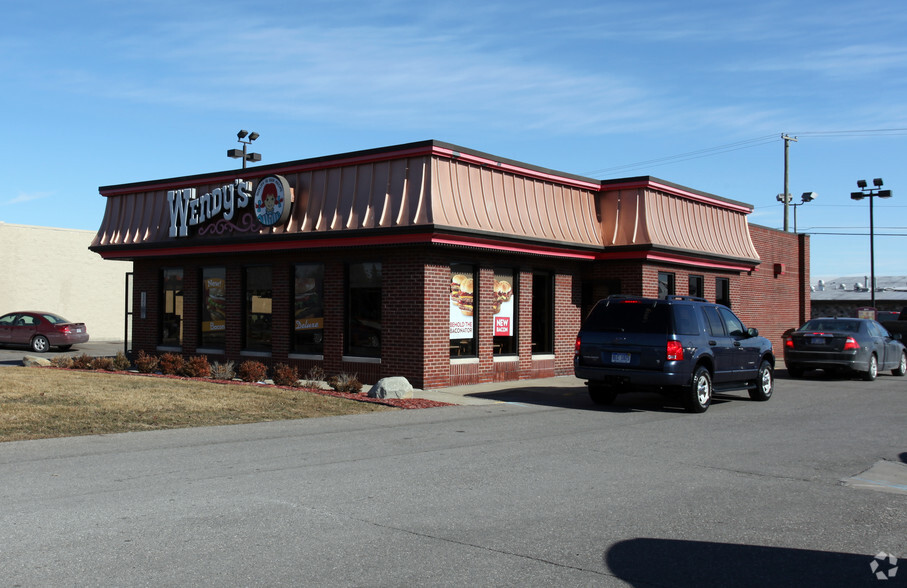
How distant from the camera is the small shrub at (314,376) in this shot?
57.6ft

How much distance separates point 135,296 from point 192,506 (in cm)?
1778

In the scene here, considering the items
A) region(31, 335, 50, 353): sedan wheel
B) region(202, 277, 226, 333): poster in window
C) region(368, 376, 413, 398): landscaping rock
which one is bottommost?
region(368, 376, 413, 398): landscaping rock

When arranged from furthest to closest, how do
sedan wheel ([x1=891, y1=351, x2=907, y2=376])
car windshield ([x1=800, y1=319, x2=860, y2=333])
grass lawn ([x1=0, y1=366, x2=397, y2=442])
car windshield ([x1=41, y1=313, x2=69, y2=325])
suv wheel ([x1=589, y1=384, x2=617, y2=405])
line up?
car windshield ([x1=41, y1=313, x2=69, y2=325])
sedan wheel ([x1=891, y1=351, x2=907, y2=376])
car windshield ([x1=800, y1=319, x2=860, y2=333])
suv wheel ([x1=589, y1=384, x2=617, y2=405])
grass lawn ([x1=0, y1=366, x2=397, y2=442])

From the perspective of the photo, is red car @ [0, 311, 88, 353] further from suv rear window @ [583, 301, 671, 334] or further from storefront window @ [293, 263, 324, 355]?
suv rear window @ [583, 301, 671, 334]

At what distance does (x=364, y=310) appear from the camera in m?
18.8

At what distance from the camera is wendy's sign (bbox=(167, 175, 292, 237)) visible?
19438 millimetres

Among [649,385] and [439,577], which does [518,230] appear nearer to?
[649,385]

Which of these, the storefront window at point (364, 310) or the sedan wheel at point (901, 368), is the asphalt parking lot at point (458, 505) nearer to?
the storefront window at point (364, 310)

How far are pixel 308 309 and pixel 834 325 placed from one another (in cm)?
1387

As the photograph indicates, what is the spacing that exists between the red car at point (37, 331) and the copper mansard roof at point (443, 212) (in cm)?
1043

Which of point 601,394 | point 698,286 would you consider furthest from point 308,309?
point 698,286

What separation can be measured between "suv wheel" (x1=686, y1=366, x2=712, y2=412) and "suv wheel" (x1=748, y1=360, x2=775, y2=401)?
228 cm

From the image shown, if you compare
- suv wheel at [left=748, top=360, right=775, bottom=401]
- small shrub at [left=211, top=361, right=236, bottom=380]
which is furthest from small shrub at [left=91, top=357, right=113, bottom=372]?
suv wheel at [left=748, top=360, right=775, bottom=401]

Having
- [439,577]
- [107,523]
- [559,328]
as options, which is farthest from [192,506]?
[559,328]
